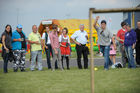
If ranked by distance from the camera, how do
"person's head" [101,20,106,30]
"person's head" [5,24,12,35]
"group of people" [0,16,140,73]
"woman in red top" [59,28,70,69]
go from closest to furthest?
"person's head" [101,20,106,30]
"group of people" [0,16,140,73]
"person's head" [5,24,12,35]
"woman in red top" [59,28,70,69]

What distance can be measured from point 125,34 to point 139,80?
14.4ft

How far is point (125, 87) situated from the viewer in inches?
277

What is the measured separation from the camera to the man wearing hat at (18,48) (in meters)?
12.7

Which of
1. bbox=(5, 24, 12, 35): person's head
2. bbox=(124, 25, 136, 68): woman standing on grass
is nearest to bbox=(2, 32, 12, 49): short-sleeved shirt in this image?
bbox=(5, 24, 12, 35): person's head

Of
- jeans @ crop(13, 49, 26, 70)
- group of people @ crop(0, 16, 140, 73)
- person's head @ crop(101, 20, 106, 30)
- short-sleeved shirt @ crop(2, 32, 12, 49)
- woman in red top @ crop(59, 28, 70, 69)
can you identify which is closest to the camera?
person's head @ crop(101, 20, 106, 30)

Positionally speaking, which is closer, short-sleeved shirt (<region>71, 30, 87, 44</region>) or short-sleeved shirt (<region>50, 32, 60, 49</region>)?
short-sleeved shirt (<region>50, 32, 60, 49</region>)

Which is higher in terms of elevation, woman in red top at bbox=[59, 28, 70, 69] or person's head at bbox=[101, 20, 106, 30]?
person's head at bbox=[101, 20, 106, 30]

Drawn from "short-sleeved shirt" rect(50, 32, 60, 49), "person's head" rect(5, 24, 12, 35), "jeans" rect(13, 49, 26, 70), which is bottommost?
"jeans" rect(13, 49, 26, 70)

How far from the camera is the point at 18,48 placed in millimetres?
12711

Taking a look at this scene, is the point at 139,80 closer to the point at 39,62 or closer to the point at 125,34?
the point at 125,34

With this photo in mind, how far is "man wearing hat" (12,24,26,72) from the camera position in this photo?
12666 mm

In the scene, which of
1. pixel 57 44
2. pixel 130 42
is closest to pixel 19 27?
pixel 57 44

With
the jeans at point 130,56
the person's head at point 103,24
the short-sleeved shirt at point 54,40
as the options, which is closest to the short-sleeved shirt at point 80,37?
the short-sleeved shirt at point 54,40

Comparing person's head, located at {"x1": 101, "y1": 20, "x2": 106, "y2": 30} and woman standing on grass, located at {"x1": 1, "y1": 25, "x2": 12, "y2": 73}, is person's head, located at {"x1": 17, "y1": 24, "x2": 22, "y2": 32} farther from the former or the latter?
person's head, located at {"x1": 101, "y1": 20, "x2": 106, "y2": 30}
